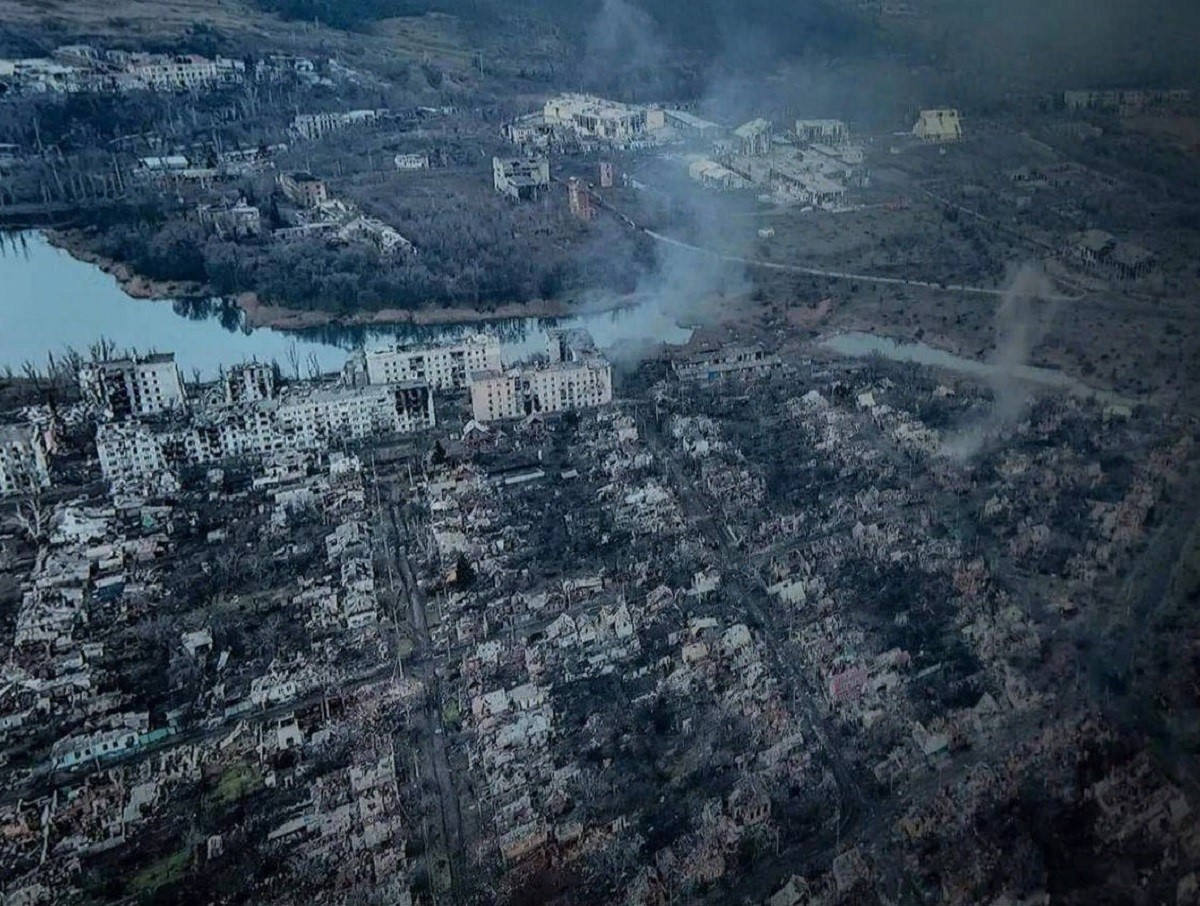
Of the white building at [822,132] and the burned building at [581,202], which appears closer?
the burned building at [581,202]

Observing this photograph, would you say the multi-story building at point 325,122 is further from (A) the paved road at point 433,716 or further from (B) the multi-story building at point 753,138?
(A) the paved road at point 433,716

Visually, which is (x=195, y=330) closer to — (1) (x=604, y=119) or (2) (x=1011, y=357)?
(2) (x=1011, y=357)

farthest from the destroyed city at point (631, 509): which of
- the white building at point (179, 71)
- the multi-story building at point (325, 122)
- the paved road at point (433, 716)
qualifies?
the white building at point (179, 71)

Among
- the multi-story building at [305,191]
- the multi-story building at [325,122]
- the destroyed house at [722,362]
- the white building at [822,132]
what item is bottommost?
the destroyed house at [722,362]

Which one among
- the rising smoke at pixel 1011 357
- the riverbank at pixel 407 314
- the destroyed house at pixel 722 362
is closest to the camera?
the rising smoke at pixel 1011 357

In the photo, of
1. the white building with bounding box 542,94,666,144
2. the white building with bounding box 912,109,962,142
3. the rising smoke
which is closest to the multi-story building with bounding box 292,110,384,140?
the white building with bounding box 542,94,666,144

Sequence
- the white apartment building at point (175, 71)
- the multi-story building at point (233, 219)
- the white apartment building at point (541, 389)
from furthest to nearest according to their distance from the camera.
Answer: the white apartment building at point (175, 71) < the multi-story building at point (233, 219) < the white apartment building at point (541, 389)
